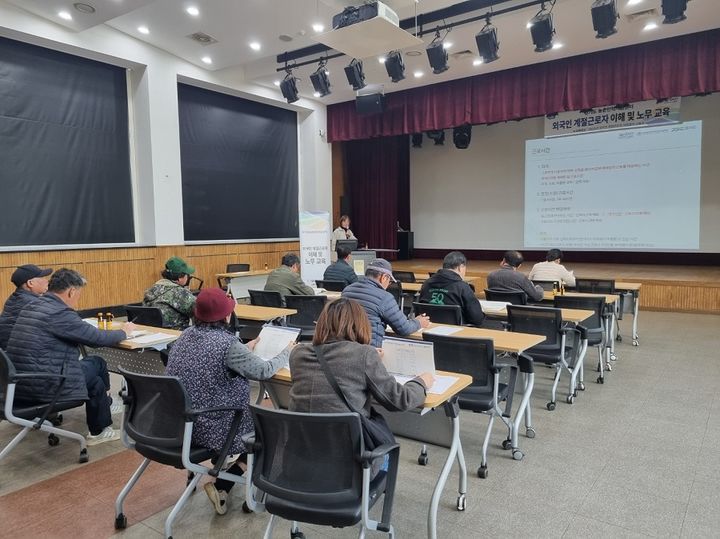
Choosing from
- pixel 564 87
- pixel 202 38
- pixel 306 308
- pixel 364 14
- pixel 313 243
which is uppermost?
pixel 202 38

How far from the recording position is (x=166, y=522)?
2189 millimetres

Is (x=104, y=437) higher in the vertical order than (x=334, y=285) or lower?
lower

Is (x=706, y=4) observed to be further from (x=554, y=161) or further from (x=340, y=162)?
(x=340, y=162)

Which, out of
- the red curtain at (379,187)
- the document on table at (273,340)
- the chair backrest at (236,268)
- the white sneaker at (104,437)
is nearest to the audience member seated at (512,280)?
the document on table at (273,340)

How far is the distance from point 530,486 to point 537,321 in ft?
4.59

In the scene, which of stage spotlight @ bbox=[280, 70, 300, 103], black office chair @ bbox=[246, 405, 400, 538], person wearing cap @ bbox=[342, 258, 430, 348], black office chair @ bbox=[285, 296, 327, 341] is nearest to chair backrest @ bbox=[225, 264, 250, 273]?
stage spotlight @ bbox=[280, 70, 300, 103]

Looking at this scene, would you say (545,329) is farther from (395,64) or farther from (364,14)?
(395,64)

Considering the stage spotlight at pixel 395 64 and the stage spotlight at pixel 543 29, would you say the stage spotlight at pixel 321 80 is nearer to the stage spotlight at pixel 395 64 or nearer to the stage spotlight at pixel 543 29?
the stage spotlight at pixel 395 64

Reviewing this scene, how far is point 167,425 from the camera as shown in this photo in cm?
210

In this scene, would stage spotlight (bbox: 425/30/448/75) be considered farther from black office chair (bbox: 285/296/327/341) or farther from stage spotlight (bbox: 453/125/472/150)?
stage spotlight (bbox: 453/125/472/150)

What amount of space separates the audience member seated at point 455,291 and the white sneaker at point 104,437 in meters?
2.53

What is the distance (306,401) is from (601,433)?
243 cm

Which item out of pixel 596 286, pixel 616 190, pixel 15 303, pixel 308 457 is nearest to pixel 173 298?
pixel 15 303

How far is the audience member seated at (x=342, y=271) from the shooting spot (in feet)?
19.1
